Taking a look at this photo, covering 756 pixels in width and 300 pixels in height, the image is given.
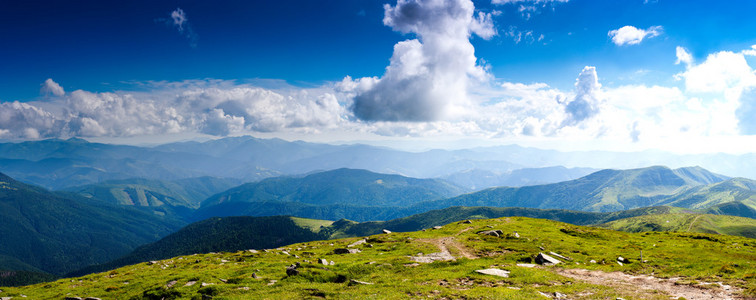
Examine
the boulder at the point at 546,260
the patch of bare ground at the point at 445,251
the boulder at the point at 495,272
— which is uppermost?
the boulder at the point at 495,272

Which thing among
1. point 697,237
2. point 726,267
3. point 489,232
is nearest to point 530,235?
point 489,232

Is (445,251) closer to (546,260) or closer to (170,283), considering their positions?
(546,260)

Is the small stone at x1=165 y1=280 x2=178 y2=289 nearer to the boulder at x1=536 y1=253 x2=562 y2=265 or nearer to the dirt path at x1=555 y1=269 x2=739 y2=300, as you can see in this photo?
the dirt path at x1=555 y1=269 x2=739 y2=300

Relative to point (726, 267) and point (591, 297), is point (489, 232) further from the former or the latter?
point (591, 297)

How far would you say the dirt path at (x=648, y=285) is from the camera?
24094mm

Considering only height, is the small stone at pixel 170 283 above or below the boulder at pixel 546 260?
below

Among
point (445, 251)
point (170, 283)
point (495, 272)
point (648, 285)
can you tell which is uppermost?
point (495, 272)

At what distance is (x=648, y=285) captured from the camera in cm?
2789

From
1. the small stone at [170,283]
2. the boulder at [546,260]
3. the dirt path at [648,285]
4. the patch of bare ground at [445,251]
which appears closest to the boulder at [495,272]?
the dirt path at [648,285]

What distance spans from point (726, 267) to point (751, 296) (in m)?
10.4

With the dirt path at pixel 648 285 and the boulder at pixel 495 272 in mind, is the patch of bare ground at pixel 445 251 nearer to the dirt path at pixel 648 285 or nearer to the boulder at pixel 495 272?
the boulder at pixel 495 272

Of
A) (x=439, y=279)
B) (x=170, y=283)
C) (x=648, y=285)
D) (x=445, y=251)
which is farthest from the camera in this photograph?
(x=445, y=251)

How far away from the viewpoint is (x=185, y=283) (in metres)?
33.2

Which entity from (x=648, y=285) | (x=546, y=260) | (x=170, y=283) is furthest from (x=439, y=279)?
(x=170, y=283)
